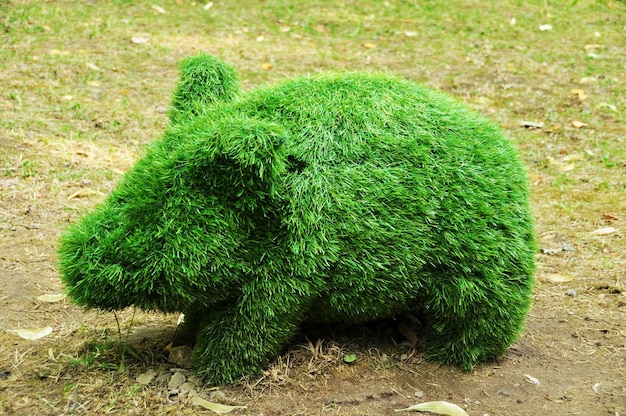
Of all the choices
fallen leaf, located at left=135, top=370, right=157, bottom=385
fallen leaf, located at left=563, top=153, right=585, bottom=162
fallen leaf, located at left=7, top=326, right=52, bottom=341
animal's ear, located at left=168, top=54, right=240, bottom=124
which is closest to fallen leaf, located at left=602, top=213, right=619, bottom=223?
fallen leaf, located at left=563, top=153, right=585, bottom=162

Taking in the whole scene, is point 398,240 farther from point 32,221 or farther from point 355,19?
point 355,19

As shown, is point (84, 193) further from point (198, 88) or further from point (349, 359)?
point (349, 359)

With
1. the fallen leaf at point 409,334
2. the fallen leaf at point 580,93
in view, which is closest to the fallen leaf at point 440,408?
the fallen leaf at point 409,334

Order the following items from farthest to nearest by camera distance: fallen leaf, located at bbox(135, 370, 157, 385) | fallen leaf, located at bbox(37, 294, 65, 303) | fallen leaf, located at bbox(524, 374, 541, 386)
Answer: fallen leaf, located at bbox(37, 294, 65, 303) < fallen leaf, located at bbox(524, 374, 541, 386) < fallen leaf, located at bbox(135, 370, 157, 385)

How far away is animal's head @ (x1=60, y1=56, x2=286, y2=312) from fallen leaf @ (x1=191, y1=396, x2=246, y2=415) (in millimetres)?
345

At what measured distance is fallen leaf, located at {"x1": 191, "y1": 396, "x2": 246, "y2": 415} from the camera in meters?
2.45

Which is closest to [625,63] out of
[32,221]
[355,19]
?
[355,19]

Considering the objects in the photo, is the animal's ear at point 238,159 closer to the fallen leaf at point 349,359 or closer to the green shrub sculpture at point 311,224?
the green shrub sculpture at point 311,224

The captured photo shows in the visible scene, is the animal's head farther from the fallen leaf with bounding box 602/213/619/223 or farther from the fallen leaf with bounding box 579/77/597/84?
the fallen leaf with bounding box 579/77/597/84

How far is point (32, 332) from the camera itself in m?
2.97

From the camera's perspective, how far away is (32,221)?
4027mm

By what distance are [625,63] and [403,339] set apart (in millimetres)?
5435

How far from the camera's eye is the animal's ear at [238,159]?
2.23 meters

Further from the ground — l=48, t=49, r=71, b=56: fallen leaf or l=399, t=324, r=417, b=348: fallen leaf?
l=399, t=324, r=417, b=348: fallen leaf
